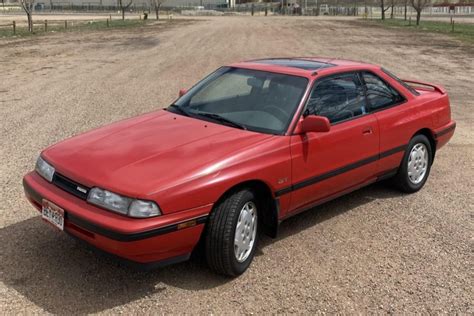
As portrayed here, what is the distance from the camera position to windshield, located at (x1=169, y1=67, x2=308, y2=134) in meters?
4.11

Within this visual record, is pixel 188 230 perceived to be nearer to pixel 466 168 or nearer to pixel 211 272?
pixel 211 272

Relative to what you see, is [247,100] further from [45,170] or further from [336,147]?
[45,170]

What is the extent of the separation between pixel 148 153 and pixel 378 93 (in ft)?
8.34

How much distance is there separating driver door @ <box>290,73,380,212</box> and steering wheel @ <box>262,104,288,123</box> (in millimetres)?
199

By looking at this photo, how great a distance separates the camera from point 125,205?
3.17 m

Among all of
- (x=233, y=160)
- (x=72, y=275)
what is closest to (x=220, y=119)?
(x=233, y=160)

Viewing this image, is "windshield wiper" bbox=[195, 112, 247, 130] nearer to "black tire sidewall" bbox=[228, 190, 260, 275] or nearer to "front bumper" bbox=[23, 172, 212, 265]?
"black tire sidewall" bbox=[228, 190, 260, 275]

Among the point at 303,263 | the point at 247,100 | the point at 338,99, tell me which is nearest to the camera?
the point at 303,263

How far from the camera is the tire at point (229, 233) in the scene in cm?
342

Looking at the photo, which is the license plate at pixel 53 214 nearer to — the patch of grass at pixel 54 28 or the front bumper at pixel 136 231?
the front bumper at pixel 136 231

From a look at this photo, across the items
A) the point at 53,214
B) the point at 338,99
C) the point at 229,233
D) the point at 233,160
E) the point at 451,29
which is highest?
the point at 451,29

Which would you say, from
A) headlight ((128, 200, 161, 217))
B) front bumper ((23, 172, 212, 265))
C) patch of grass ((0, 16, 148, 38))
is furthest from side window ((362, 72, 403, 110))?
patch of grass ((0, 16, 148, 38))

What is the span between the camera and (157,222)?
3.14 metres

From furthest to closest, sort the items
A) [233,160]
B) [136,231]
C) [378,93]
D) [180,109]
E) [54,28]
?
[54,28] < [378,93] < [180,109] < [233,160] < [136,231]
